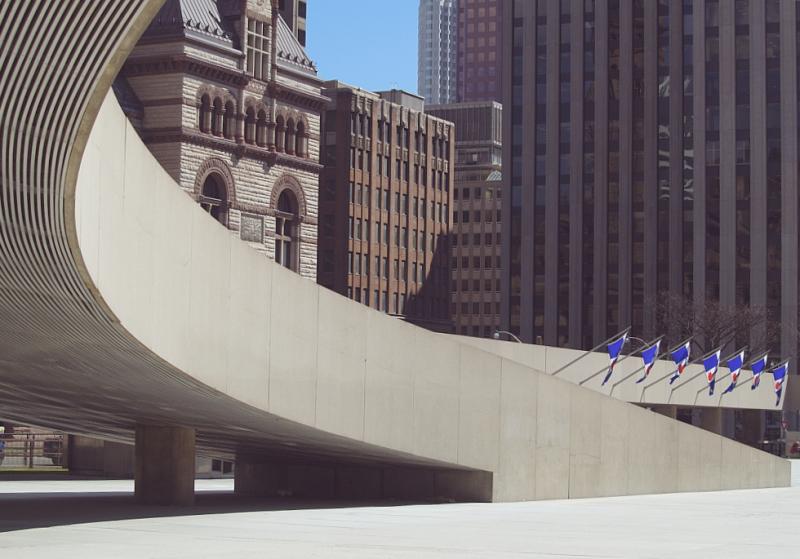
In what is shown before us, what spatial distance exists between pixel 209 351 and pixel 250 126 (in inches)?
3598

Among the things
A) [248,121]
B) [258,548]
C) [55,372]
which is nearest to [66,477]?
[55,372]

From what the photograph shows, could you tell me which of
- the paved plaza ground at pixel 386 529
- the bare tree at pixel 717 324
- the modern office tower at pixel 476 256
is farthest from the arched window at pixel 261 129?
the paved plaza ground at pixel 386 529

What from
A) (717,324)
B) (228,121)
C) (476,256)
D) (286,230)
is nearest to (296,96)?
(228,121)

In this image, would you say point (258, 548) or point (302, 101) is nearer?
point (258, 548)

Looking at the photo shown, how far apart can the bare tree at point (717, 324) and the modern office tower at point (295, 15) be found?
46.6m

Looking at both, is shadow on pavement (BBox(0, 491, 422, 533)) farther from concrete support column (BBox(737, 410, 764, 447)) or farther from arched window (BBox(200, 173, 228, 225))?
concrete support column (BBox(737, 410, 764, 447))

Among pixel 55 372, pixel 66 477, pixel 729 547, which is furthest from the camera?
pixel 66 477

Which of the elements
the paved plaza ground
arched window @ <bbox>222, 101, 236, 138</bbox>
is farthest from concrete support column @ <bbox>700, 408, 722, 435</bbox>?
arched window @ <bbox>222, 101, 236, 138</bbox>

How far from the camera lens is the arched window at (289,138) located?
4537 inches

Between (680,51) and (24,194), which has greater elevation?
(680,51)

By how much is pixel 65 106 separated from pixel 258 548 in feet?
21.9

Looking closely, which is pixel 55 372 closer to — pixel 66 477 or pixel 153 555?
pixel 153 555

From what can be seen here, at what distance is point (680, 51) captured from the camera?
429 ft

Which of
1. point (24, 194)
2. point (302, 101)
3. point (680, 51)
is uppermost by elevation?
point (680, 51)
